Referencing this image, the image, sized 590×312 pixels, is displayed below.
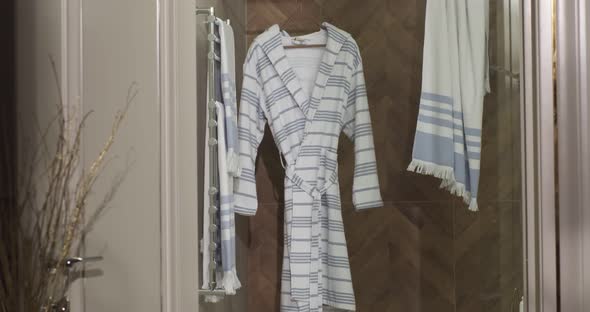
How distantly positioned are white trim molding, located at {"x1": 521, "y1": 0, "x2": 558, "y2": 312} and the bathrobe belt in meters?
0.84

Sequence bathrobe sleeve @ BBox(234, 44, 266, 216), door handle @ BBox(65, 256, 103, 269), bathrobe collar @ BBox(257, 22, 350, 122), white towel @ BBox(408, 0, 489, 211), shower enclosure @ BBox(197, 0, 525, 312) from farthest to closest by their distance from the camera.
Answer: shower enclosure @ BBox(197, 0, 525, 312), bathrobe collar @ BBox(257, 22, 350, 122), bathrobe sleeve @ BBox(234, 44, 266, 216), white towel @ BBox(408, 0, 489, 211), door handle @ BBox(65, 256, 103, 269)

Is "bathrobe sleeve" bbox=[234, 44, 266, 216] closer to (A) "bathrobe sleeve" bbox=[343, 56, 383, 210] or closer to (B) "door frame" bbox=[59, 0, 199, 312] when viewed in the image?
(A) "bathrobe sleeve" bbox=[343, 56, 383, 210]

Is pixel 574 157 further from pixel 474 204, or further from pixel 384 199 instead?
pixel 384 199

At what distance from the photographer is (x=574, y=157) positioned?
1516 millimetres

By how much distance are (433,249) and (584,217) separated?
→ 102 centimetres

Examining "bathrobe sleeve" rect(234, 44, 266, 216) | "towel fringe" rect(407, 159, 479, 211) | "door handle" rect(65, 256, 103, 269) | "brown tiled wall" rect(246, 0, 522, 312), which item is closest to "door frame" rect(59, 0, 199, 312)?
"door handle" rect(65, 256, 103, 269)

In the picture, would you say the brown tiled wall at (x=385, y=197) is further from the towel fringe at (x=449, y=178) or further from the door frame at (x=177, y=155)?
the door frame at (x=177, y=155)

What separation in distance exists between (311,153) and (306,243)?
0.31m

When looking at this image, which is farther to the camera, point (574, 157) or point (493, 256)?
point (493, 256)

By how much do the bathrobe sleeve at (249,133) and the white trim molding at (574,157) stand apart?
0.98m

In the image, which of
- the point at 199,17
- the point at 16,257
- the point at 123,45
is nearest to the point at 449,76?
the point at 199,17

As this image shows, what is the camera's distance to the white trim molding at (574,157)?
4.95ft

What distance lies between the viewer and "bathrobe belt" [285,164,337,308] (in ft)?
7.21

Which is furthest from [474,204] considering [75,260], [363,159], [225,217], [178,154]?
[75,260]
